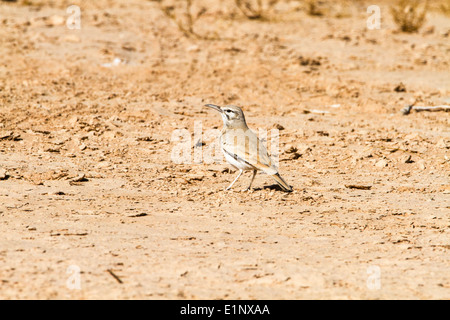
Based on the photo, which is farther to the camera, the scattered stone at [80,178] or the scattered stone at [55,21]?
the scattered stone at [55,21]

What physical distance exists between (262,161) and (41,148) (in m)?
3.00

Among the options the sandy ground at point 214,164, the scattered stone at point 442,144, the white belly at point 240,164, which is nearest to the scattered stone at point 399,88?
the sandy ground at point 214,164

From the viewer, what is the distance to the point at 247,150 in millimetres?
7379

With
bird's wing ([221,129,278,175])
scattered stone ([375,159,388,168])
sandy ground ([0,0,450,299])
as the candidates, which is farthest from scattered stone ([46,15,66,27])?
scattered stone ([375,159,388,168])

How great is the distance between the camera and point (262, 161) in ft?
23.8

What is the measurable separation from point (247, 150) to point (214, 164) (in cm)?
140

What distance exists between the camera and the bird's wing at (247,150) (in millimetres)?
7234

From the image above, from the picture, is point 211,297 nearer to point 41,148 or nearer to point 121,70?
point 41,148

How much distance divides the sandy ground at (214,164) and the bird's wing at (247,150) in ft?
1.17

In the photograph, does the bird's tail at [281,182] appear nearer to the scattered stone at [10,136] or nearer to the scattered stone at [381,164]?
the scattered stone at [381,164]

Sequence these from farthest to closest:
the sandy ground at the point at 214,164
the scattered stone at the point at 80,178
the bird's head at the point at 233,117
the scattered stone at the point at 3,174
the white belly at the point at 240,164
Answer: the bird's head at the point at 233,117 → the scattered stone at the point at 80,178 → the scattered stone at the point at 3,174 → the white belly at the point at 240,164 → the sandy ground at the point at 214,164

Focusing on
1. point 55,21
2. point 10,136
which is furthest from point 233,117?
Result: point 55,21

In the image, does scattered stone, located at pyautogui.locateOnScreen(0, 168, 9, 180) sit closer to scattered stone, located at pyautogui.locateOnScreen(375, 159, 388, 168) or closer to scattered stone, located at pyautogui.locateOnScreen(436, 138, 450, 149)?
scattered stone, located at pyautogui.locateOnScreen(375, 159, 388, 168)

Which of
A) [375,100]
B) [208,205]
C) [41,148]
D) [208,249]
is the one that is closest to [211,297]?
[208,249]
